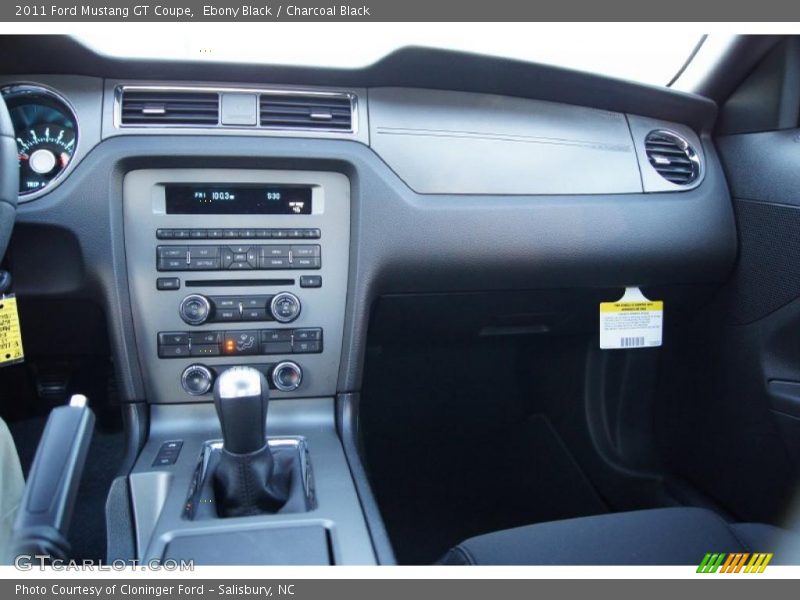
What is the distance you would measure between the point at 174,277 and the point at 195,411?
0.27 m

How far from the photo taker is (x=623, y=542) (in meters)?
0.96

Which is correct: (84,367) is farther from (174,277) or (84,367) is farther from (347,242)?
(347,242)

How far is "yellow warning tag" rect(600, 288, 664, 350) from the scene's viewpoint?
148 cm

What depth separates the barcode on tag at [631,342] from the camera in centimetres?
148

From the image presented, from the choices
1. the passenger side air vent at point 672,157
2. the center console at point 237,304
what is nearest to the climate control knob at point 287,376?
the center console at point 237,304

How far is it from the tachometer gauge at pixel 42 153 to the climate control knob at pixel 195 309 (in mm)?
348

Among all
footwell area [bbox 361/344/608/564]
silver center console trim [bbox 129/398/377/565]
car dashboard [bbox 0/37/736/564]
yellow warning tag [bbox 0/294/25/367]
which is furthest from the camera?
footwell area [bbox 361/344/608/564]

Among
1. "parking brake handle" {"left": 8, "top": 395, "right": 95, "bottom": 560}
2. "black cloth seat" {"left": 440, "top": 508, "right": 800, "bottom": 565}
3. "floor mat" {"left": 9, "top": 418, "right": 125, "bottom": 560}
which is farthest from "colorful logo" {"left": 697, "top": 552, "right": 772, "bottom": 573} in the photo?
"floor mat" {"left": 9, "top": 418, "right": 125, "bottom": 560}

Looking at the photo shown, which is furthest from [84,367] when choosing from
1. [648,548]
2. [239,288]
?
[648,548]

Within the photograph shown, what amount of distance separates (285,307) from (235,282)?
111mm

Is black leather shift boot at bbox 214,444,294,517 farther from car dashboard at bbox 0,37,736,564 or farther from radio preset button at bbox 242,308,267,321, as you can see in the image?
radio preset button at bbox 242,308,267,321

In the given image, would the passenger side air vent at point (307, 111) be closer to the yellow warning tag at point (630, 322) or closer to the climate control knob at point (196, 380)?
the climate control knob at point (196, 380)

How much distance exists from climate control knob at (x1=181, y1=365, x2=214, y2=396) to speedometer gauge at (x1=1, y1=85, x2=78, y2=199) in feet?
1.47

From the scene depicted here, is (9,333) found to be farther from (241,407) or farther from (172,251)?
(241,407)
